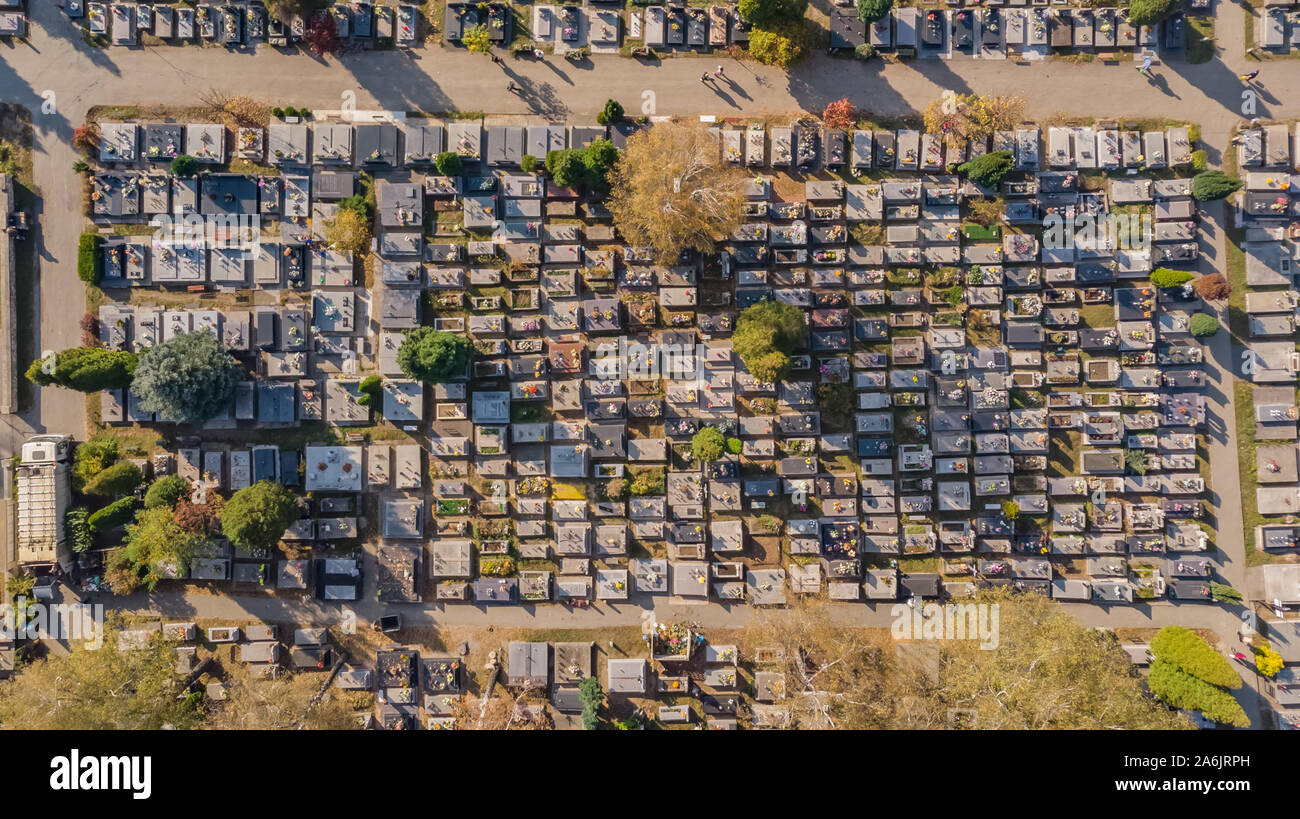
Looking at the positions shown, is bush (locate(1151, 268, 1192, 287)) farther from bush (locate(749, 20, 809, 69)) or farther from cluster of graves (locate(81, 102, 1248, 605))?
bush (locate(749, 20, 809, 69))

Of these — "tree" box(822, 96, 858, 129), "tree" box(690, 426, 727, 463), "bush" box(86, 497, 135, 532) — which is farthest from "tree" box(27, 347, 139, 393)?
"tree" box(822, 96, 858, 129)

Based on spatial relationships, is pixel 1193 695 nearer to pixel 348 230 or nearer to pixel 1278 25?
pixel 1278 25

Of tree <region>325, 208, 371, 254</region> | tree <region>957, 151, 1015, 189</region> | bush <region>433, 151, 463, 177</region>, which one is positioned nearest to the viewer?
tree <region>957, 151, 1015, 189</region>

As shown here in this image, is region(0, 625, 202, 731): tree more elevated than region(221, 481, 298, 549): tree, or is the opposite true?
region(221, 481, 298, 549): tree

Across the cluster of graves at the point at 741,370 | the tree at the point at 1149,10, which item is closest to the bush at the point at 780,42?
the cluster of graves at the point at 741,370

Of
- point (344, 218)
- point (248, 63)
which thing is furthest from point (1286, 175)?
point (248, 63)

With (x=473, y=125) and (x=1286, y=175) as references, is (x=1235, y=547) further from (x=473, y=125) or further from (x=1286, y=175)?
Result: (x=473, y=125)

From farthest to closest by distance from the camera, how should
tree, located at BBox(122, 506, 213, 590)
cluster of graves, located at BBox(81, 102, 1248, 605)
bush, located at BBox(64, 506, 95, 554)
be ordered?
cluster of graves, located at BBox(81, 102, 1248, 605), bush, located at BBox(64, 506, 95, 554), tree, located at BBox(122, 506, 213, 590)
